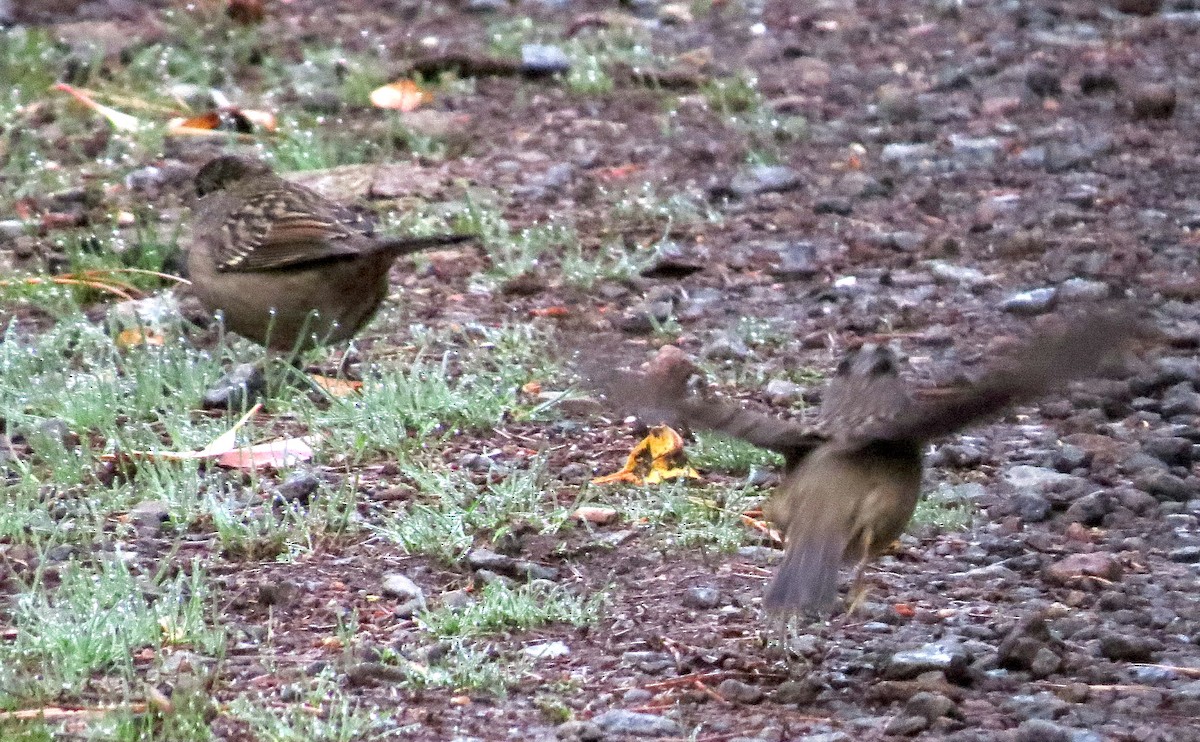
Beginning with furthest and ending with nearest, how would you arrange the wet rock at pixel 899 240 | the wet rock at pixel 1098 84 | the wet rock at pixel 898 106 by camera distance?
1. the wet rock at pixel 1098 84
2. the wet rock at pixel 898 106
3. the wet rock at pixel 899 240

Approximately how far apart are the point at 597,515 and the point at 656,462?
432 millimetres

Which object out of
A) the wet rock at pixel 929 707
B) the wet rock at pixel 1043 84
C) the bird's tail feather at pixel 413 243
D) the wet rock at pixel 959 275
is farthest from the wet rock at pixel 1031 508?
the wet rock at pixel 1043 84

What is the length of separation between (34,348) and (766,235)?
3.21 meters

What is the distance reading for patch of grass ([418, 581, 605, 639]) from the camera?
15.5ft

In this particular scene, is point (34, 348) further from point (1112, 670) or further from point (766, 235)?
point (1112, 670)

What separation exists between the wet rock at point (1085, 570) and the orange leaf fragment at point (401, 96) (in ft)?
17.7

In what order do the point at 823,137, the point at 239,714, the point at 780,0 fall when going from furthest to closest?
the point at 780,0, the point at 823,137, the point at 239,714

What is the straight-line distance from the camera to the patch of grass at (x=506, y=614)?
4.72 metres

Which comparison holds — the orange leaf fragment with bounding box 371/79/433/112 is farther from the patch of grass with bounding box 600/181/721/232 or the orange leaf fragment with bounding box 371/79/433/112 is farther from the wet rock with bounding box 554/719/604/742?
the wet rock with bounding box 554/719/604/742

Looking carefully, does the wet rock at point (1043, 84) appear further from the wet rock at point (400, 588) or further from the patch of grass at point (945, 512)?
the wet rock at point (400, 588)

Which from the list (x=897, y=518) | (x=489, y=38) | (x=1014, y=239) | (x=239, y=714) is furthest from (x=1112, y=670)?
(x=489, y=38)

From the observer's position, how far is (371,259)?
6.62 meters

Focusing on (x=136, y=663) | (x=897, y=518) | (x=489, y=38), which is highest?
(x=897, y=518)

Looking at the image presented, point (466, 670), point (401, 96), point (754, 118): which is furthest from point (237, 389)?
point (754, 118)
